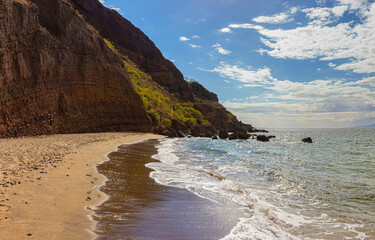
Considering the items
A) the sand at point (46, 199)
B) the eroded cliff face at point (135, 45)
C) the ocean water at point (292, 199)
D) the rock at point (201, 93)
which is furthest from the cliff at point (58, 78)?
the rock at point (201, 93)

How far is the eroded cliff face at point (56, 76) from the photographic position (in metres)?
18.5

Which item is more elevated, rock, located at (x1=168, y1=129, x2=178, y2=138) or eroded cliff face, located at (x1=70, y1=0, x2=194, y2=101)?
eroded cliff face, located at (x1=70, y1=0, x2=194, y2=101)

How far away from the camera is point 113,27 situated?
90.2 meters

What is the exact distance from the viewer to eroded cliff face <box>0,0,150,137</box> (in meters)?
18.5

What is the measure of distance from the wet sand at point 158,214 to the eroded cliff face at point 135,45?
286 feet

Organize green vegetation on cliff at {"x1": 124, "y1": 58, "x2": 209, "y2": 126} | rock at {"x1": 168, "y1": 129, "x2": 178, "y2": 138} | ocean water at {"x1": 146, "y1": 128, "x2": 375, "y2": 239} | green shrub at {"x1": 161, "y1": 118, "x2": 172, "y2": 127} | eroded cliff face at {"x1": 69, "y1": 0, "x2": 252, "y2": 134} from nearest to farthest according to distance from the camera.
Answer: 1. ocean water at {"x1": 146, "y1": 128, "x2": 375, "y2": 239}
2. rock at {"x1": 168, "y1": 129, "x2": 178, "y2": 138}
3. green vegetation on cliff at {"x1": 124, "y1": 58, "x2": 209, "y2": 126}
4. green shrub at {"x1": 161, "y1": 118, "x2": 172, "y2": 127}
5. eroded cliff face at {"x1": 69, "y1": 0, "x2": 252, "y2": 134}

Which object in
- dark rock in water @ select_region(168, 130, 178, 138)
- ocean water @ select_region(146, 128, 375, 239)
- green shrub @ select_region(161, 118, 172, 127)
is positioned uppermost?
green shrub @ select_region(161, 118, 172, 127)

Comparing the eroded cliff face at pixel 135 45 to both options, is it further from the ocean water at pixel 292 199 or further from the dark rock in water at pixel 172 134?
the ocean water at pixel 292 199

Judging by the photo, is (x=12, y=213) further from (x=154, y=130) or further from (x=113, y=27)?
(x=113, y=27)

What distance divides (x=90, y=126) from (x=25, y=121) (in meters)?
9.65

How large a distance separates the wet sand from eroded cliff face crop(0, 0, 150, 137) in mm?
16533

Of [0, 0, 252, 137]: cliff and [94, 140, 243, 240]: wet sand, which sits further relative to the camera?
[0, 0, 252, 137]: cliff

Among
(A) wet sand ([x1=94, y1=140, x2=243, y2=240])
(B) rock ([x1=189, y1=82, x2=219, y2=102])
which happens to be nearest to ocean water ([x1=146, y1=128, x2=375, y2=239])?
(A) wet sand ([x1=94, y1=140, x2=243, y2=240])

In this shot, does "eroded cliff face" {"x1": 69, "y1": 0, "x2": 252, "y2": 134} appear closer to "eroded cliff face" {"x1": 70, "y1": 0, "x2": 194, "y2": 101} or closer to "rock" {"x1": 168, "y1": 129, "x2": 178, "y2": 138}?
"eroded cliff face" {"x1": 70, "y1": 0, "x2": 194, "y2": 101}
